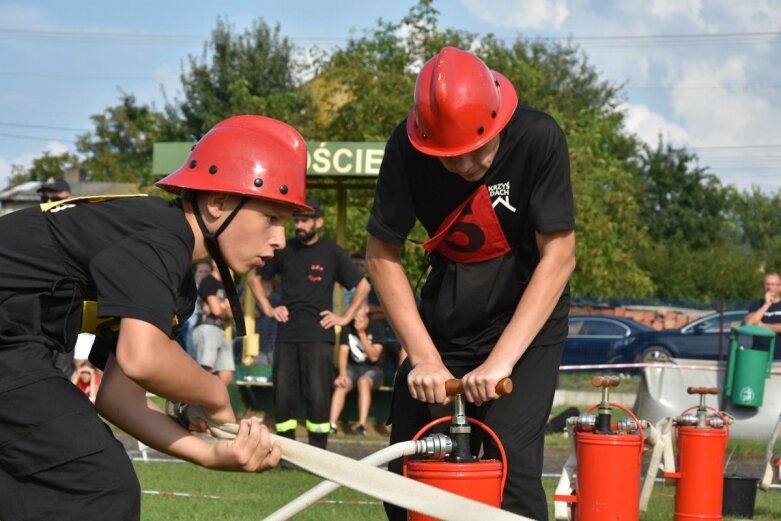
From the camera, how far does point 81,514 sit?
147 inches

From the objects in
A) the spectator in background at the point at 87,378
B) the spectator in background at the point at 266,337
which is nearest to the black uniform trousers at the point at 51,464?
the spectator in background at the point at 87,378

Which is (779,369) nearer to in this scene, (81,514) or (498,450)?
(498,450)

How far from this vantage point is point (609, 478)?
6.68m

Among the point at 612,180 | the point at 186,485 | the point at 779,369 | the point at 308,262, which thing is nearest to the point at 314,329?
the point at 308,262

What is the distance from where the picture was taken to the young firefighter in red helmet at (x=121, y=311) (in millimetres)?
3693

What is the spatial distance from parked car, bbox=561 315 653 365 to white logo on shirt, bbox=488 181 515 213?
716 inches

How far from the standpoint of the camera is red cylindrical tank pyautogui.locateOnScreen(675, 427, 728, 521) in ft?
27.2

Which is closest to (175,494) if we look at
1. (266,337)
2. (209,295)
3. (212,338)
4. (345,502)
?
(345,502)

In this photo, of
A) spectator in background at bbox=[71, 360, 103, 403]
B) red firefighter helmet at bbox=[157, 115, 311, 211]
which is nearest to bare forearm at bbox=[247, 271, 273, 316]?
spectator in background at bbox=[71, 360, 103, 403]

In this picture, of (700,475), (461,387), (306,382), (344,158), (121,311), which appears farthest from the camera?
(344,158)

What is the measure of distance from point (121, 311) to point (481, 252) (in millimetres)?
1837

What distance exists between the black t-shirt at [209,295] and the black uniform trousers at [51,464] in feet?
32.6

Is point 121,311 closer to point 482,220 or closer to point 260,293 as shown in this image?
point 482,220

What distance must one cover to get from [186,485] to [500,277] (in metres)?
5.88
